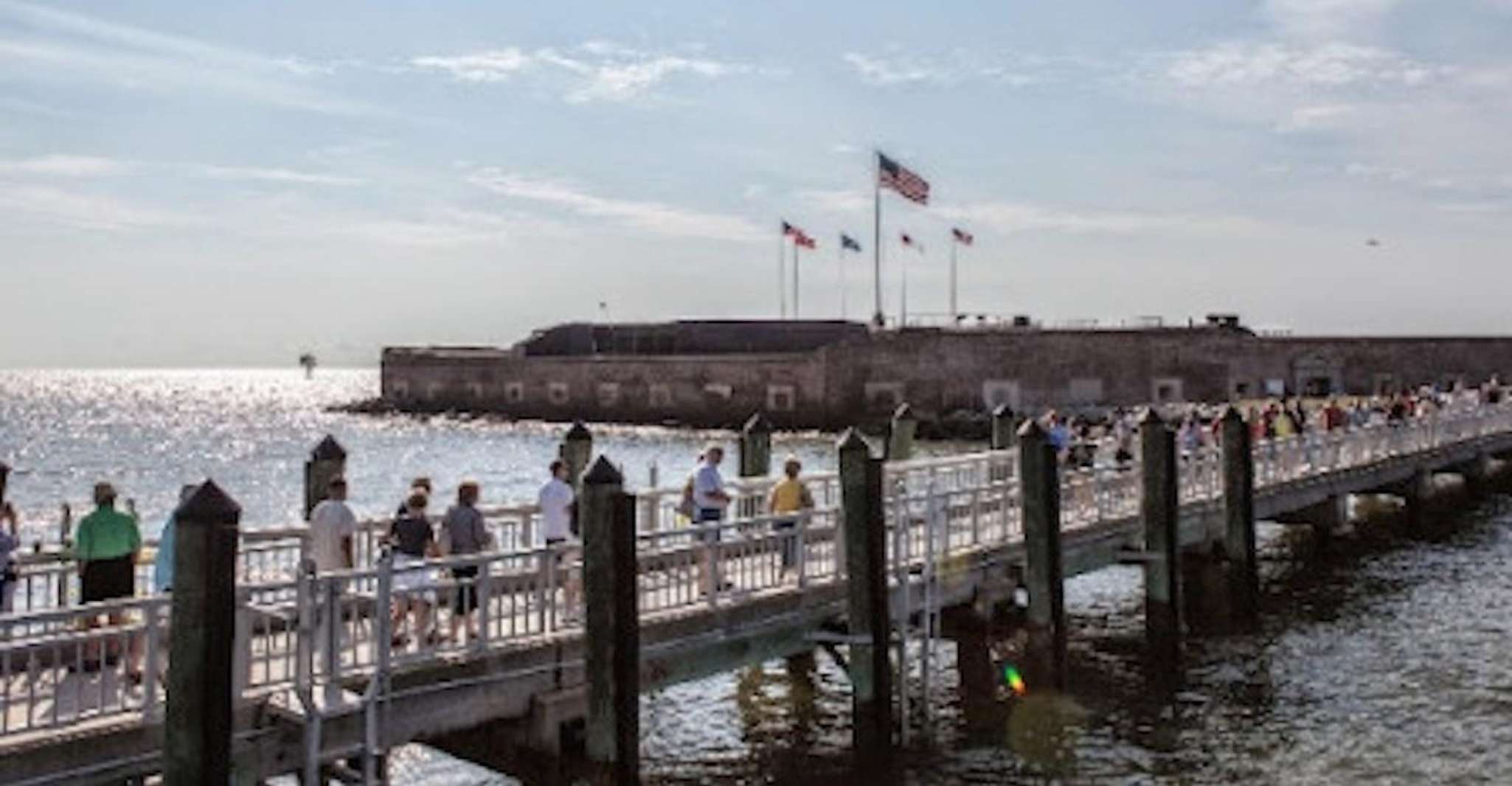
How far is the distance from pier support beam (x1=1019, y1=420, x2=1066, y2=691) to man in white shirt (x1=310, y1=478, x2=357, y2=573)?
873cm

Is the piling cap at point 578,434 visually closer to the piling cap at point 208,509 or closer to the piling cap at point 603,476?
the piling cap at point 603,476

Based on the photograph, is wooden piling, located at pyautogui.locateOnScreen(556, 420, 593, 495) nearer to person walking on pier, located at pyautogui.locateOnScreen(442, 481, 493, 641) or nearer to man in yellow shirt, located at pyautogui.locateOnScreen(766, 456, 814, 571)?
man in yellow shirt, located at pyautogui.locateOnScreen(766, 456, 814, 571)

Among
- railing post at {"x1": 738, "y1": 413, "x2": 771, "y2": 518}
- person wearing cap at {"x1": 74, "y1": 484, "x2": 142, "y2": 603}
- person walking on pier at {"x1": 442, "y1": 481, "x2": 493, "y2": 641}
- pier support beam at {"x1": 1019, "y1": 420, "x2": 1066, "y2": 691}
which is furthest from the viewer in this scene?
railing post at {"x1": 738, "y1": 413, "x2": 771, "y2": 518}

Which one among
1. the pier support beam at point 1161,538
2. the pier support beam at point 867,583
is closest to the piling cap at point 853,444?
the pier support beam at point 867,583

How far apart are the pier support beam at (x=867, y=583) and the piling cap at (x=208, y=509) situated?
7.34 metres

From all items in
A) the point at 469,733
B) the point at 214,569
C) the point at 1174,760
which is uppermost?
Result: the point at 214,569

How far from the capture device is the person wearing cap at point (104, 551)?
42.2ft

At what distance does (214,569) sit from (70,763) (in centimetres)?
152

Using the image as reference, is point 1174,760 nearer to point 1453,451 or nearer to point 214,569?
point 214,569

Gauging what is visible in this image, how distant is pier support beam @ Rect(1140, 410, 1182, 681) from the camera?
21562 mm

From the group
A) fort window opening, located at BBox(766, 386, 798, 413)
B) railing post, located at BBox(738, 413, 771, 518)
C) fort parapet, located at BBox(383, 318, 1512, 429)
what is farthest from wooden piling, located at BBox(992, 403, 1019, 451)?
fort window opening, located at BBox(766, 386, 798, 413)

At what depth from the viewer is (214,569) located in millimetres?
10344

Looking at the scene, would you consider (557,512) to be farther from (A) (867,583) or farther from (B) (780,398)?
(B) (780,398)

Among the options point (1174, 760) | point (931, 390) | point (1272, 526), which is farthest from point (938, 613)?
point (931, 390)
